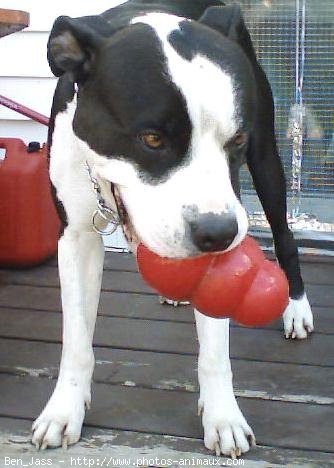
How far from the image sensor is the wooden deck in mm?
2328

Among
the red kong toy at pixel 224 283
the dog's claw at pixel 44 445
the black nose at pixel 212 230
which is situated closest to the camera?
the black nose at pixel 212 230

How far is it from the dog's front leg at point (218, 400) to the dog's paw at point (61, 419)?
13.5 inches

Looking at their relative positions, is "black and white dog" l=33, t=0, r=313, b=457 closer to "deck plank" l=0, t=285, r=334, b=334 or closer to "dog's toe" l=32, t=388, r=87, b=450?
"dog's toe" l=32, t=388, r=87, b=450

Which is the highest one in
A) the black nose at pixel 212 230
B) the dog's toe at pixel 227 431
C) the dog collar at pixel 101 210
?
the black nose at pixel 212 230

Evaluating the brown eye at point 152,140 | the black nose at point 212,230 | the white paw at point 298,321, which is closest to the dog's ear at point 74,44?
the brown eye at point 152,140

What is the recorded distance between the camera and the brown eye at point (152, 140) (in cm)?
192

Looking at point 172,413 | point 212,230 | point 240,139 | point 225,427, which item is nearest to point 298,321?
point 172,413

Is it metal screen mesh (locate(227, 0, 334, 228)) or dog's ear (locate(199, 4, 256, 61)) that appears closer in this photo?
dog's ear (locate(199, 4, 256, 61))

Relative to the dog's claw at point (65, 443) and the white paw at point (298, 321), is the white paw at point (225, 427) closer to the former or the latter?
the dog's claw at point (65, 443)

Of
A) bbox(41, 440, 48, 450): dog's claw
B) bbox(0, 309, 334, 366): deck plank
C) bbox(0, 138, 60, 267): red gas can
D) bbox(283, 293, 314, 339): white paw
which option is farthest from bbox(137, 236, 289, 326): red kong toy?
bbox(0, 138, 60, 267): red gas can

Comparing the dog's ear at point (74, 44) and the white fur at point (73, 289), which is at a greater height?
the dog's ear at point (74, 44)

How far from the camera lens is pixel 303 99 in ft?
13.4

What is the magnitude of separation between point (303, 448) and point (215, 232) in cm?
77

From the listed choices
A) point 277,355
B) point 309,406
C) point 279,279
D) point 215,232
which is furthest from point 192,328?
point 215,232
